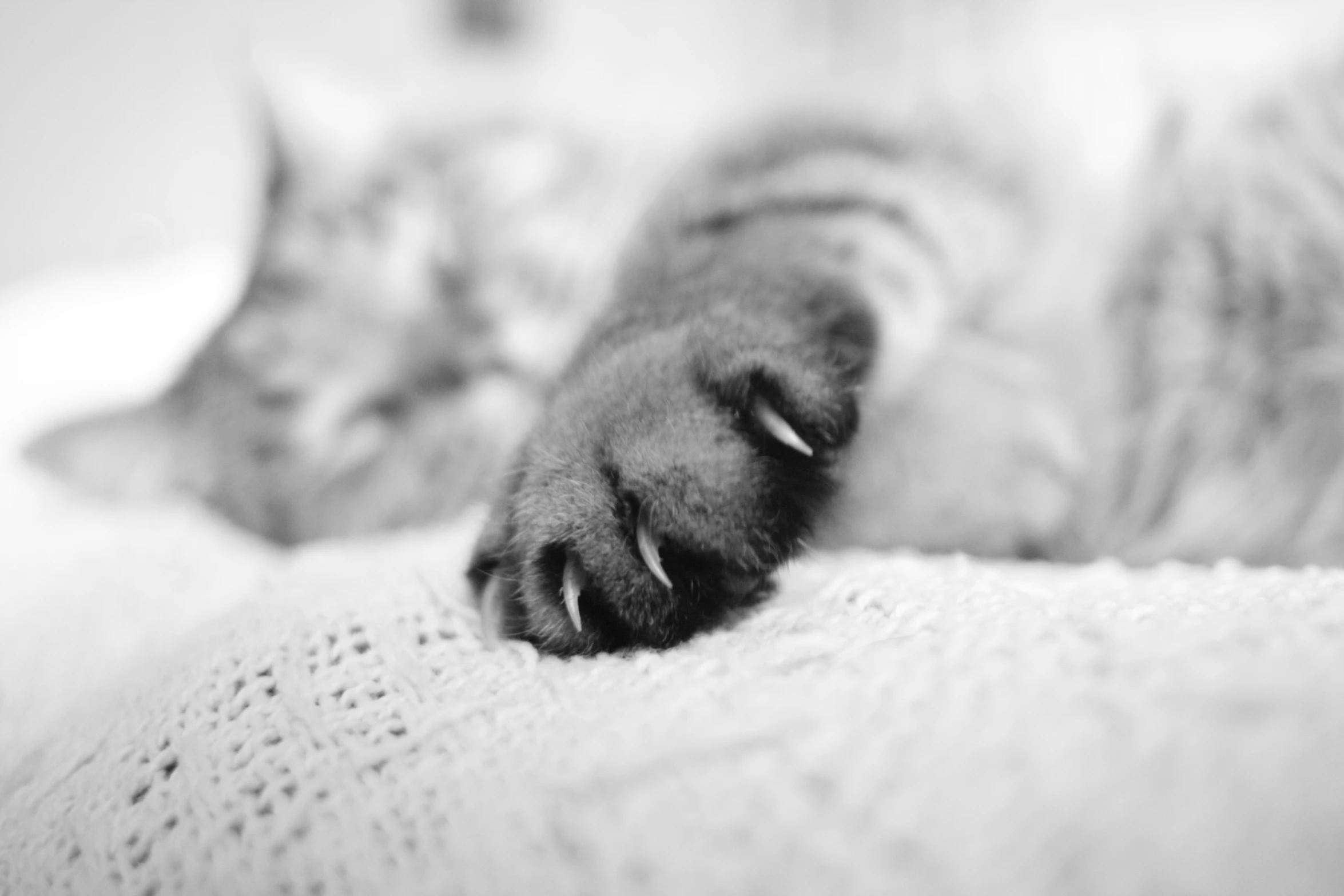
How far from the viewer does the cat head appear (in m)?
1.00

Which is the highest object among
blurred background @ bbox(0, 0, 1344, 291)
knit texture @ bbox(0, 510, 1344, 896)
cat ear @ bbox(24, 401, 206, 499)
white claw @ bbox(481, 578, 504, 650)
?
blurred background @ bbox(0, 0, 1344, 291)

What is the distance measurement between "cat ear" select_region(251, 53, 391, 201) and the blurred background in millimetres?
38

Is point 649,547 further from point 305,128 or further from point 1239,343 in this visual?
point 305,128

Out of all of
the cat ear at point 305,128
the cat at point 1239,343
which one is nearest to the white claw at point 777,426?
the cat at point 1239,343

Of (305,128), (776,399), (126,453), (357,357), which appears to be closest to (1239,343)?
(776,399)

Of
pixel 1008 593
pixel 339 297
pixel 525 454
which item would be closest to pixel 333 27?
pixel 339 297

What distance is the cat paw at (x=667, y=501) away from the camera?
14.9 inches

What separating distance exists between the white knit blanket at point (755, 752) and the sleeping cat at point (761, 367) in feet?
0.19

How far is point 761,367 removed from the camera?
0.41 metres

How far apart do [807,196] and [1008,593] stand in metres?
0.44

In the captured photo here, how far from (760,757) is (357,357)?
Result: 87 centimetres

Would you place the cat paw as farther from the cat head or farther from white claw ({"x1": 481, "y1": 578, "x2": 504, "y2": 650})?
the cat head

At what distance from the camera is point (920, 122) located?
878mm

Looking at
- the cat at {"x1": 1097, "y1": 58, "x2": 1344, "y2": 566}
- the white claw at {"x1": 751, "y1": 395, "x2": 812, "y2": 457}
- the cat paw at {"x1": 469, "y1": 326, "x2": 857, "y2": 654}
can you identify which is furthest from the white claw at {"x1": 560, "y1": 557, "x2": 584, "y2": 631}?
the cat at {"x1": 1097, "y1": 58, "x2": 1344, "y2": 566}
